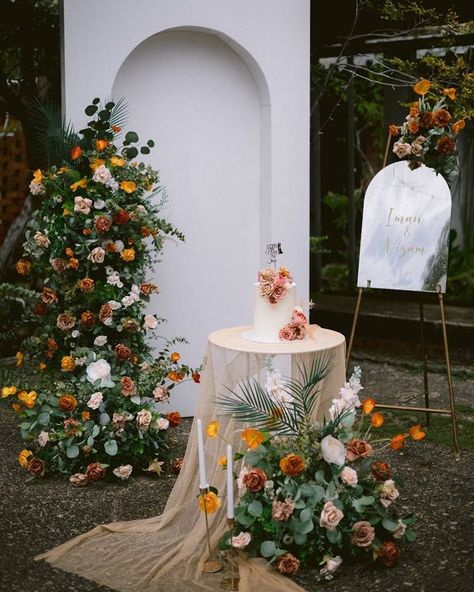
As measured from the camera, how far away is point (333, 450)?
155 inches

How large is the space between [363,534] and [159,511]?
1264 millimetres

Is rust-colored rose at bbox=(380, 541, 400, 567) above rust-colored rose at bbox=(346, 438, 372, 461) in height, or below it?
below

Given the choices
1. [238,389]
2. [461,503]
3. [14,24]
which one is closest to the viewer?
[238,389]

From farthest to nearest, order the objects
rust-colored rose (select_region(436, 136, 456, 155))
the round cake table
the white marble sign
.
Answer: the white marble sign
rust-colored rose (select_region(436, 136, 456, 155))
the round cake table

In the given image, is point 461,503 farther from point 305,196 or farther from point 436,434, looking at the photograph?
point 305,196

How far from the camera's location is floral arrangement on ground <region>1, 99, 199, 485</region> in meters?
5.18

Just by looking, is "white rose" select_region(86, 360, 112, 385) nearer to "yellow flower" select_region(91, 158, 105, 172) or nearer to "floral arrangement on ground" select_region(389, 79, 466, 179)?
"yellow flower" select_region(91, 158, 105, 172)

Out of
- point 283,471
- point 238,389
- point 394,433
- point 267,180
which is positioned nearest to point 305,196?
point 267,180

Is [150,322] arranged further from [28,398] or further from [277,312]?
[277,312]

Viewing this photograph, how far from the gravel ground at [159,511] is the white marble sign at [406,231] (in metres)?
1.13

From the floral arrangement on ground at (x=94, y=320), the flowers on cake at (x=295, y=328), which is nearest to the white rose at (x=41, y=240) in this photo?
the floral arrangement on ground at (x=94, y=320)

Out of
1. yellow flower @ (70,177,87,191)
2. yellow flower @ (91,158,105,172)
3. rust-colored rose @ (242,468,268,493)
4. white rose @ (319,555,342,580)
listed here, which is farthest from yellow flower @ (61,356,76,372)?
white rose @ (319,555,342,580)

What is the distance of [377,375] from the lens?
805cm

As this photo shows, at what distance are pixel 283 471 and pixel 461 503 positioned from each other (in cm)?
138
